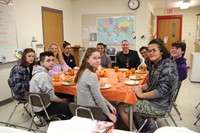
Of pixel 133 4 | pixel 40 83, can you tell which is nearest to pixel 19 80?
pixel 40 83

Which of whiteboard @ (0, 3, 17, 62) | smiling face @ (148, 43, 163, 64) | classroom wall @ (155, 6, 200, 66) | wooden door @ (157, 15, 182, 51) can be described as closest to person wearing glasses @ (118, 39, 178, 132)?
smiling face @ (148, 43, 163, 64)

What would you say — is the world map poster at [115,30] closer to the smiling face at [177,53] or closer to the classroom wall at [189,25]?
the smiling face at [177,53]

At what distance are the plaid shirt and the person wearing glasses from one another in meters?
1.44

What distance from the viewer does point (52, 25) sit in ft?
16.6

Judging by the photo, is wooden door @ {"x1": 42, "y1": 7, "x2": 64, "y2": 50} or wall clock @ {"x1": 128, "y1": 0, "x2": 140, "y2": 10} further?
wall clock @ {"x1": 128, "y1": 0, "x2": 140, "y2": 10}

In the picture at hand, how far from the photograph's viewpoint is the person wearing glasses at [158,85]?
1.98 meters

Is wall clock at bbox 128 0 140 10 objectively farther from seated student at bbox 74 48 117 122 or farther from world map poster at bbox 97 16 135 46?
seated student at bbox 74 48 117 122

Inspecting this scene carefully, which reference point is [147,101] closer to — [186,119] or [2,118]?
[186,119]

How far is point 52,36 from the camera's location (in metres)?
5.08

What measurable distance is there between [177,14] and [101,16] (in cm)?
392

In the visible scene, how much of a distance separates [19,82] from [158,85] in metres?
1.82

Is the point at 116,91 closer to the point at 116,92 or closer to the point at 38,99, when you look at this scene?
the point at 116,92

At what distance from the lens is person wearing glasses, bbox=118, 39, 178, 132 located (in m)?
1.98

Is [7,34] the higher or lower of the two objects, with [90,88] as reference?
Answer: higher
